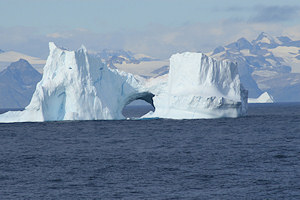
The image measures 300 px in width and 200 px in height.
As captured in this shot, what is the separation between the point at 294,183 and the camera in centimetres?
2462

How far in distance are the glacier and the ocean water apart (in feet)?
18.4

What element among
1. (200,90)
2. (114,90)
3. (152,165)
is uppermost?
(200,90)

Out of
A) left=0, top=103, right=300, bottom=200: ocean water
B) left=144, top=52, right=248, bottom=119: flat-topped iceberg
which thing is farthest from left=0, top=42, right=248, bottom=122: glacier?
left=0, top=103, right=300, bottom=200: ocean water

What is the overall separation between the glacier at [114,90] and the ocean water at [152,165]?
5601 millimetres

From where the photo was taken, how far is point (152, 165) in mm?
30094

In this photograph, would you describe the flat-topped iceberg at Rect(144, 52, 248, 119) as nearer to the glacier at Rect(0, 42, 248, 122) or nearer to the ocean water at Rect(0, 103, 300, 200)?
the glacier at Rect(0, 42, 248, 122)

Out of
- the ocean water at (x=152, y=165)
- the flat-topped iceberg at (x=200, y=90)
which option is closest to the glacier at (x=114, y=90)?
the flat-topped iceberg at (x=200, y=90)

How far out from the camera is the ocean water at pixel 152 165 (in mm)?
23453

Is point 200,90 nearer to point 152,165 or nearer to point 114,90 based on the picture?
point 114,90

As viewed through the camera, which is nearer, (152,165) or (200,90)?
(152,165)

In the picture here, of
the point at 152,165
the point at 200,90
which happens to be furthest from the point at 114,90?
the point at 152,165

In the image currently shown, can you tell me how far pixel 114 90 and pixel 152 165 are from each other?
91.6ft

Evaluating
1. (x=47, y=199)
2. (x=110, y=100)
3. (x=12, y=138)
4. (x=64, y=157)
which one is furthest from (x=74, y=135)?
(x=47, y=199)

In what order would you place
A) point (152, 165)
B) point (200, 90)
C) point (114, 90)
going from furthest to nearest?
point (114, 90), point (200, 90), point (152, 165)
